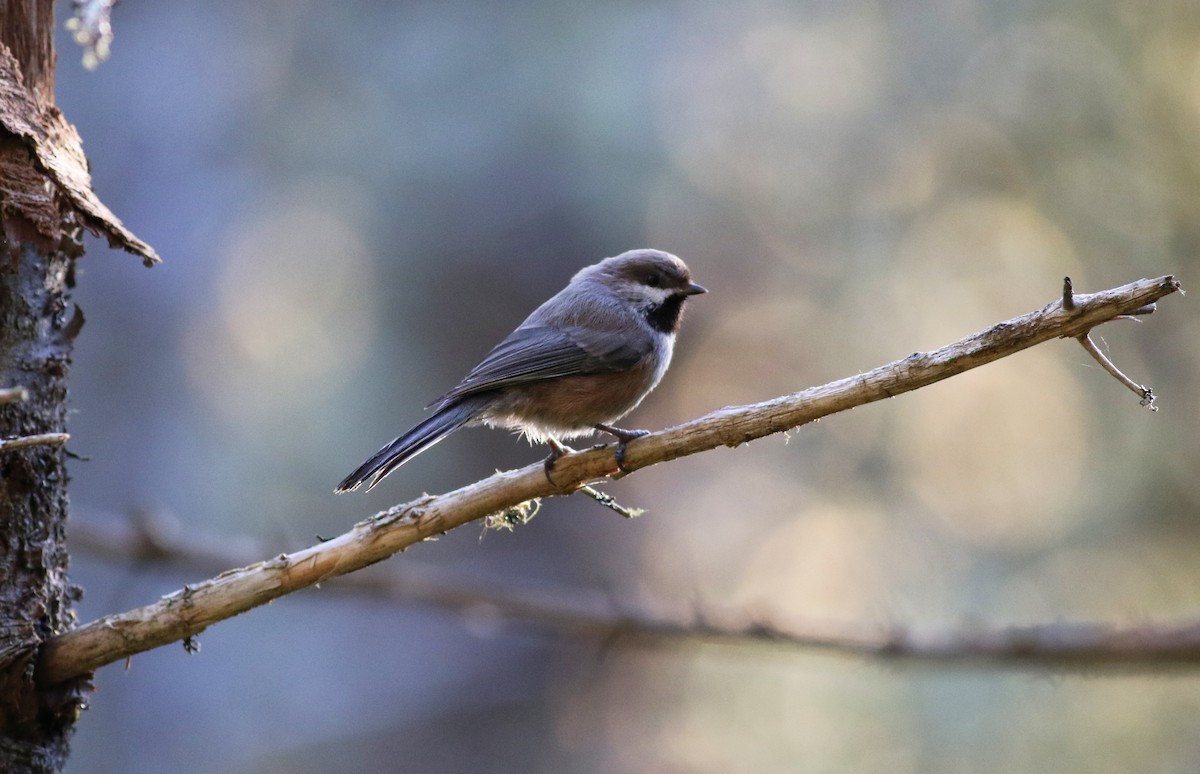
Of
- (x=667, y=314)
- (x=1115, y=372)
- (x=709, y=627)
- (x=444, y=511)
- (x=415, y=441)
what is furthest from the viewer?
(x=667, y=314)

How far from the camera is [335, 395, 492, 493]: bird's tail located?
3.40 metres

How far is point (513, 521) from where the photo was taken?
355 centimetres

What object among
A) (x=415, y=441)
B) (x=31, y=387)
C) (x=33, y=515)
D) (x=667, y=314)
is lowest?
(x=33, y=515)

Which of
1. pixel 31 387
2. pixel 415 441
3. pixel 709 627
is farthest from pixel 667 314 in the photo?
pixel 31 387

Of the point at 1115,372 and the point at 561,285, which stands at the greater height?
the point at 561,285

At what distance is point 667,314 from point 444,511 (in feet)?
8.01

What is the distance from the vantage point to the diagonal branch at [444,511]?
245 cm

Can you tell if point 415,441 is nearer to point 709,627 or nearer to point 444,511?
point 444,511

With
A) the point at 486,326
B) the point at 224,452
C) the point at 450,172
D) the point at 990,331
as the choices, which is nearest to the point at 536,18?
the point at 450,172

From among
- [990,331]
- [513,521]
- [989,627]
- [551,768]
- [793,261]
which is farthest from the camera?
[793,261]

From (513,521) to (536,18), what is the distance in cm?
693

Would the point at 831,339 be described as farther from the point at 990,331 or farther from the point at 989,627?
the point at 990,331

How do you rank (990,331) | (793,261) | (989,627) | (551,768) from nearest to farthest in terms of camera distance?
1. (990,331)
2. (989,627)
3. (551,768)
4. (793,261)

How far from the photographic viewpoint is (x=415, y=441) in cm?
375
